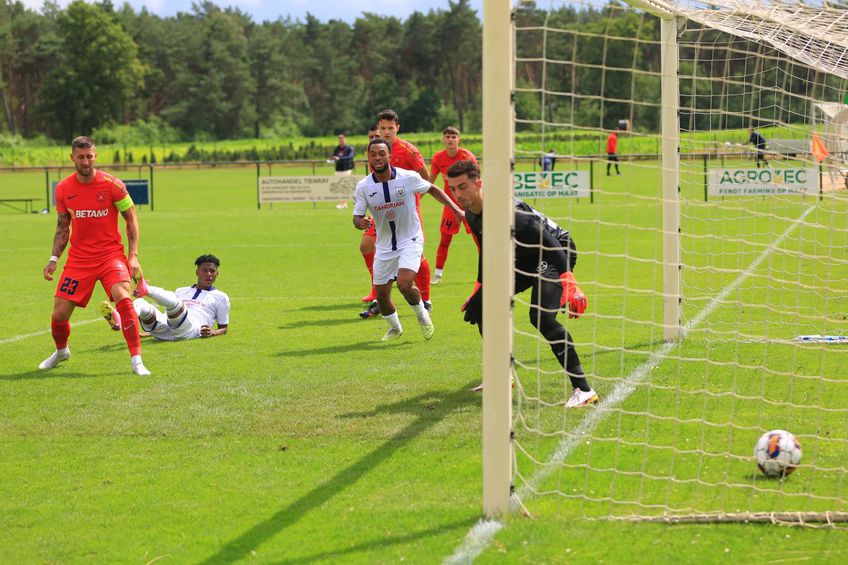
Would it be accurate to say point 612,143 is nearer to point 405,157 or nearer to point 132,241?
point 405,157

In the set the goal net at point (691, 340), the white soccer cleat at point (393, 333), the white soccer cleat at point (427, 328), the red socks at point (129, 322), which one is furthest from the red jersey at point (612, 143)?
the red socks at point (129, 322)

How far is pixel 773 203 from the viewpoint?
61.0ft

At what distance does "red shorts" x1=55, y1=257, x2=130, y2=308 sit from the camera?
364 inches

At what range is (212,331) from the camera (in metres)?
11.4

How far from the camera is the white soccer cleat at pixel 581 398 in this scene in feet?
23.8

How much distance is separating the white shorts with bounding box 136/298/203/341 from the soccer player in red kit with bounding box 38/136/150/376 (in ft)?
5.02

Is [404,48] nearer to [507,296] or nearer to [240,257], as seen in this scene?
[240,257]

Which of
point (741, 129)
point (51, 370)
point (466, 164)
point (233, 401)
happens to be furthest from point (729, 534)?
point (51, 370)

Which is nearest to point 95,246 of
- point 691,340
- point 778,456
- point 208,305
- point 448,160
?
point 208,305

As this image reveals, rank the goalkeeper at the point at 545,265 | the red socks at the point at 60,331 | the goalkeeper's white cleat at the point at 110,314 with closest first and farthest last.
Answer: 1. the goalkeeper at the point at 545,265
2. the red socks at the point at 60,331
3. the goalkeeper's white cleat at the point at 110,314

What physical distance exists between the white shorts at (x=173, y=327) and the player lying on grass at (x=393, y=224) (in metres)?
2.16

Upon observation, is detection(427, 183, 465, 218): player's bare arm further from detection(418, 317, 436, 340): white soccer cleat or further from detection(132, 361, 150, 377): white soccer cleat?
detection(132, 361, 150, 377): white soccer cleat

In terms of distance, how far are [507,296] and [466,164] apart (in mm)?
1967

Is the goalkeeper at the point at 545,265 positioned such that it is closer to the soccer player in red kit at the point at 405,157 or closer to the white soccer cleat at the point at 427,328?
the white soccer cleat at the point at 427,328
